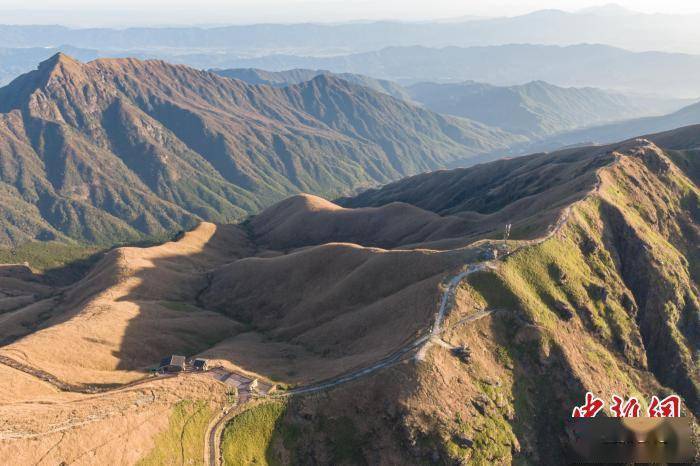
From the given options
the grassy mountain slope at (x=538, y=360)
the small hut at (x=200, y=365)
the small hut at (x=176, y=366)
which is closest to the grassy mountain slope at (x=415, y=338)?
the grassy mountain slope at (x=538, y=360)

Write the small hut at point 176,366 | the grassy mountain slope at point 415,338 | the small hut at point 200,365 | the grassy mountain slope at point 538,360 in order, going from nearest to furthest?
the grassy mountain slope at point 415,338 < the grassy mountain slope at point 538,360 < the small hut at point 176,366 < the small hut at point 200,365

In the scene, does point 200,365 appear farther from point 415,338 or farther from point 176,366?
point 415,338

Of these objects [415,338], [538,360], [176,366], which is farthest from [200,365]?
[538,360]

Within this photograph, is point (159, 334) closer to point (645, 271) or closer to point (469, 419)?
point (469, 419)

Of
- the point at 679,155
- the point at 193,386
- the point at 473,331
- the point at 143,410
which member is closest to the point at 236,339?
the point at 193,386

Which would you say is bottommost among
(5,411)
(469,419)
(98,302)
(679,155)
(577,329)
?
(469,419)

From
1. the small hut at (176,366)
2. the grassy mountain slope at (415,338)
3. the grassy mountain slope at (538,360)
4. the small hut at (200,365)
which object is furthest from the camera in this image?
the small hut at (200,365)

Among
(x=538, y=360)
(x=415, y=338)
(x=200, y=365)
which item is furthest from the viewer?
(x=538, y=360)

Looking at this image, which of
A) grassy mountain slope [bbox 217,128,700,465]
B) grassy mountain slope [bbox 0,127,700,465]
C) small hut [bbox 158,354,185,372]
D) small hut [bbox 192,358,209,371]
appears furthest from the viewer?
small hut [bbox 192,358,209,371]

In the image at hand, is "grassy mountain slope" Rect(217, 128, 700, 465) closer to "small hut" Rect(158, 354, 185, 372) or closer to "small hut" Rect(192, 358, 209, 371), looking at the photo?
"small hut" Rect(192, 358, 209, 371)

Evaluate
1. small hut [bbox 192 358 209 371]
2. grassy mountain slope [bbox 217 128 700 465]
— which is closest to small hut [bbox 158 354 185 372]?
small hut [bbox 192 358 209 371]

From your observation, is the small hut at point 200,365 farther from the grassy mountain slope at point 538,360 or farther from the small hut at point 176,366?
the grassy mountain slope at point 538,360
